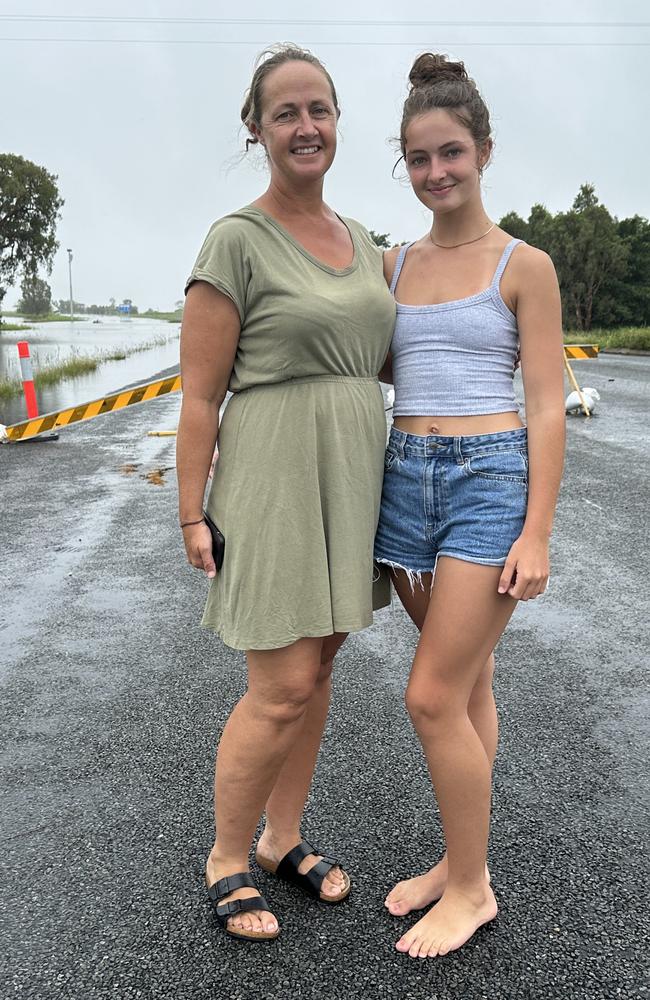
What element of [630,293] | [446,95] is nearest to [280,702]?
[446,95]

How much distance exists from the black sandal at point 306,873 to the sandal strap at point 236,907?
167 millimetres

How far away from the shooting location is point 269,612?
219cm

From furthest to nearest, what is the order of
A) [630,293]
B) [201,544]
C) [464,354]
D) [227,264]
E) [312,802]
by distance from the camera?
[630,293], [312,802], [201,544], [464,354], [227,264]

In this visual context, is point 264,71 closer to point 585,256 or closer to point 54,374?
point 54,374

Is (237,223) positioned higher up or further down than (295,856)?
higher up

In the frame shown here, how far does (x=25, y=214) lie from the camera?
55.4 metres

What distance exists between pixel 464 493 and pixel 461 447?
12 centimetres

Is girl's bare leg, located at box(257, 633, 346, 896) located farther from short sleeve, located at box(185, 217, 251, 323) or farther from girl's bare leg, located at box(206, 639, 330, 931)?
short sleeve, located at box(185, 217, 251, 323)

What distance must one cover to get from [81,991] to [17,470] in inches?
301

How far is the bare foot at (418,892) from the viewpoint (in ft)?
7.88

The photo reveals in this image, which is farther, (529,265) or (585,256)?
A: (585,256)

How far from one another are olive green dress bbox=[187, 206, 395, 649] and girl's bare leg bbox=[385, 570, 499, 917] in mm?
157

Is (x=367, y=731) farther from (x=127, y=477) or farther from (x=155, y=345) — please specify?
(x=155, y=345)

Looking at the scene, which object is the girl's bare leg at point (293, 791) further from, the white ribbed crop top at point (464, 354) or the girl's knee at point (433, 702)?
the white ribbed crop top at point (464, 354)
